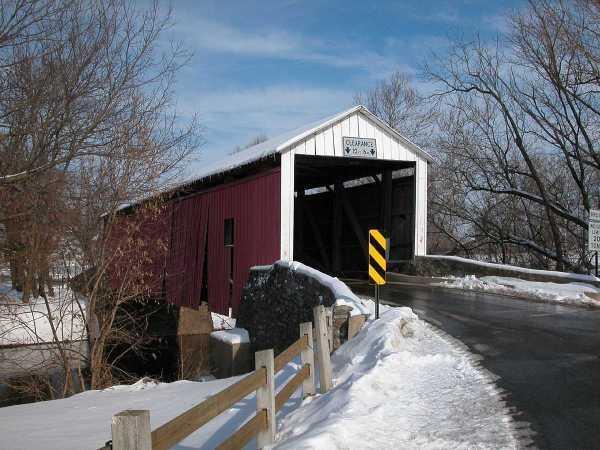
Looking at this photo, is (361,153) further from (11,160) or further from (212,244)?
(11,160)

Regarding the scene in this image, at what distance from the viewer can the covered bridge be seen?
12.9m

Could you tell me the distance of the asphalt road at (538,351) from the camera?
4113mm

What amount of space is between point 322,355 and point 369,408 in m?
1.23

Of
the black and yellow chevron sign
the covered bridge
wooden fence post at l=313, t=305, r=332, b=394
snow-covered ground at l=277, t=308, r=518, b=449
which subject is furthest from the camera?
the covered bridge

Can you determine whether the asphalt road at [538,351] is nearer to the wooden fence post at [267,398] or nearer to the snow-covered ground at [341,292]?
the snow-covered ground at [341,292]

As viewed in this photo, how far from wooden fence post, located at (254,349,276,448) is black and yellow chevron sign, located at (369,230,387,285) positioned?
12.4 ft

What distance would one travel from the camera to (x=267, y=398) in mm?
4176

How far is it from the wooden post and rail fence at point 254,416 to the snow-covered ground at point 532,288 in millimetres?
6294

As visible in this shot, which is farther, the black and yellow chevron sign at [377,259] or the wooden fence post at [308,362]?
the black and yellow chevron sign at [377,259]

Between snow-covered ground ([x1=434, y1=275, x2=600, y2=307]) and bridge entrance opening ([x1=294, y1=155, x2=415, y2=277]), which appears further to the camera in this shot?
bridge entrance opening ([x1=294, y1=155, x2=415, y2=277])

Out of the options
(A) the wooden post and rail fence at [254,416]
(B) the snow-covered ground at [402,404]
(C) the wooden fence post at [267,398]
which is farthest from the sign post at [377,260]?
(C) the wooden fence post at [267,398]

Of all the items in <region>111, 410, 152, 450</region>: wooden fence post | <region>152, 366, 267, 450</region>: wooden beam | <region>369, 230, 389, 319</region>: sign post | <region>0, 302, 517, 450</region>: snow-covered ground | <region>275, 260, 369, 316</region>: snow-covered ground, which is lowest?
<region>0, 302, 517, 450</region>: snow-covered ground

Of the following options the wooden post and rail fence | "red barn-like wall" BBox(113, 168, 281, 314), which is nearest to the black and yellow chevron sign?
the wooden post and rail fence

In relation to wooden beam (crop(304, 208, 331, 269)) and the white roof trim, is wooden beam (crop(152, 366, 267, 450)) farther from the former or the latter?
wooden beam (crop(304, 208, 331, 269))
